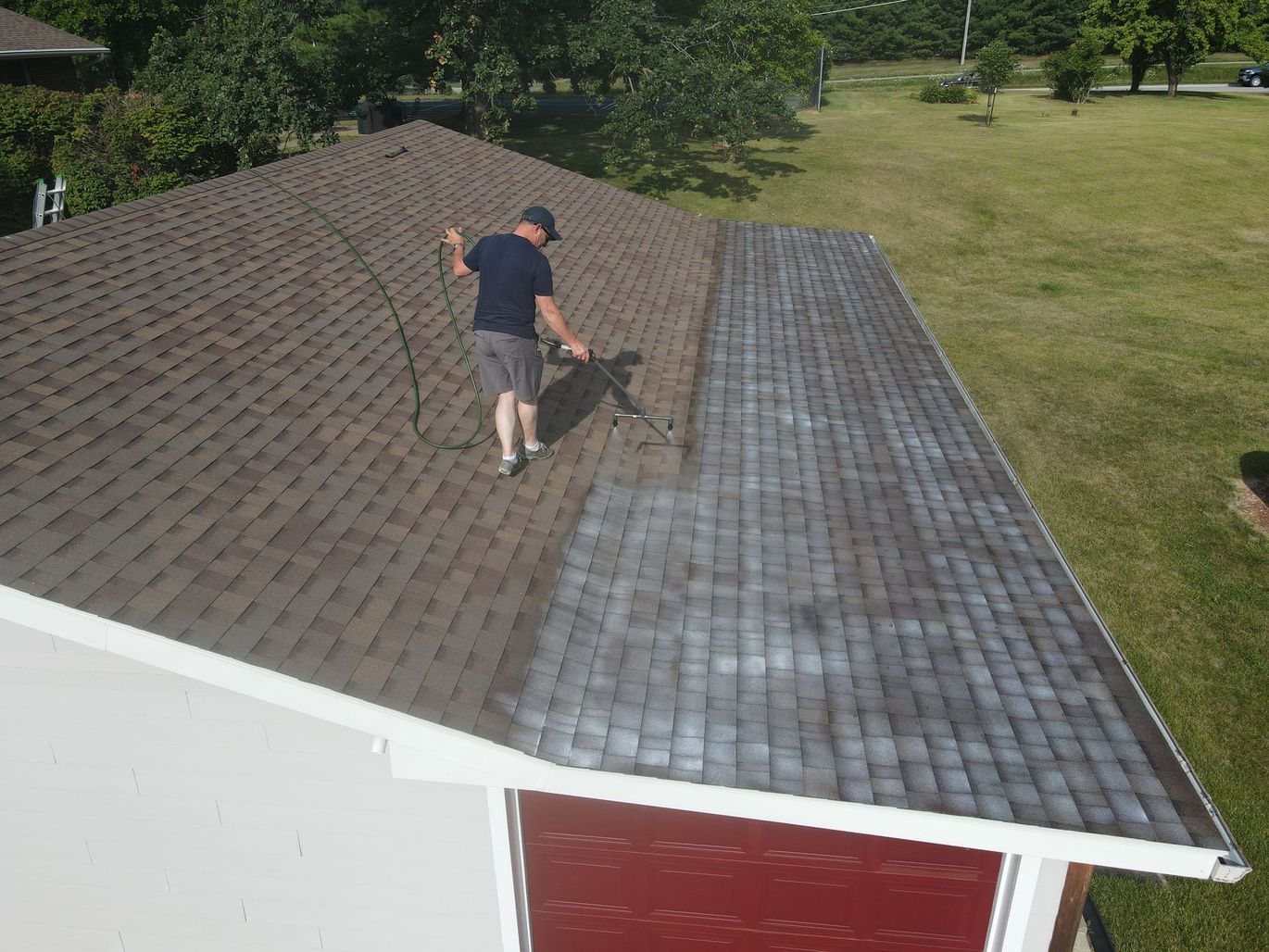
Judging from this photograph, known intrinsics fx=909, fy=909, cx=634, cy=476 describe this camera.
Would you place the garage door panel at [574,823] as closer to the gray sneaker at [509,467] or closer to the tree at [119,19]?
the gray sneaker at [509,467]

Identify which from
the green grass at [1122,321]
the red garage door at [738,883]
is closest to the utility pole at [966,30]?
the green grass at [1122,321]

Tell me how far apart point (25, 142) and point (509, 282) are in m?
28.0

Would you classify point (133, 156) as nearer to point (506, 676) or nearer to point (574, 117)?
point (506, 676)

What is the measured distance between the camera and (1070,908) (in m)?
6.05

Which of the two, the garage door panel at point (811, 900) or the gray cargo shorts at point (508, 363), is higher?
the gray cargo shorts at point (508, 363)

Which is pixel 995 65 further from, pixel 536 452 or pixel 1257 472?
pixel 536 452

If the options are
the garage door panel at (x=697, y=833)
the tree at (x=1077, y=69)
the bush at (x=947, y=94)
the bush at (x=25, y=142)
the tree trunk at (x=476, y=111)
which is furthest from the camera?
the bush at (x=947, y=94)

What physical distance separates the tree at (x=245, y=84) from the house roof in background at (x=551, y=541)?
2228cm

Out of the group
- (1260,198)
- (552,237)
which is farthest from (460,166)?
(1260,198)

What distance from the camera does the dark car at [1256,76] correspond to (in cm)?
5497

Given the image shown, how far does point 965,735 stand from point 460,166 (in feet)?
38.7

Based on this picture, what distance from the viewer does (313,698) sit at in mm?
4777

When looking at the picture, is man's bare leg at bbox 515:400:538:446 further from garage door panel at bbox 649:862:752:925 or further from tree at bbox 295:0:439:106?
tree at bbox 295:0:439:106

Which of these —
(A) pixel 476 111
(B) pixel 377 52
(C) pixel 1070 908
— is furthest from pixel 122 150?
(C) pixel 1070 908
